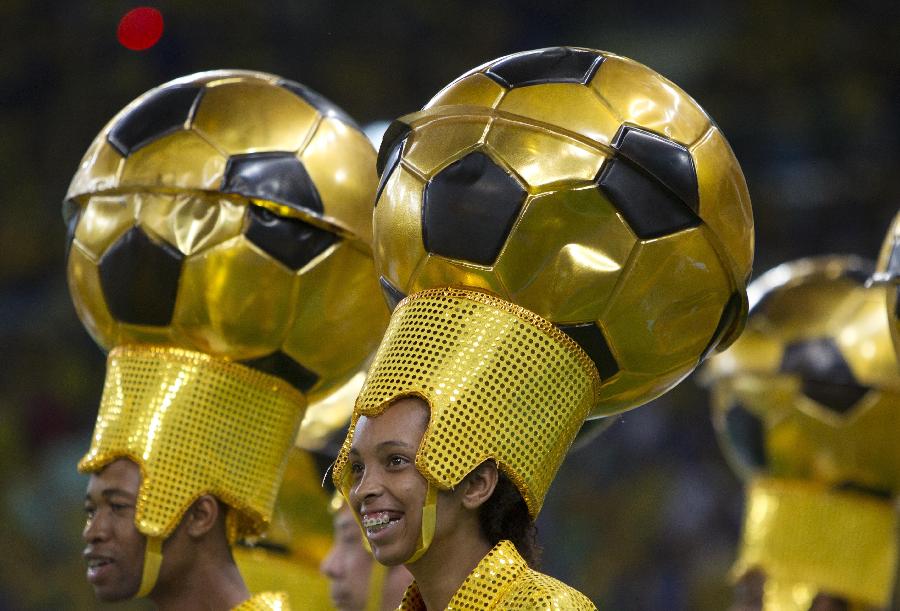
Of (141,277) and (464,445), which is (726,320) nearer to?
(464,445)

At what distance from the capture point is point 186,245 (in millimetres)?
4195

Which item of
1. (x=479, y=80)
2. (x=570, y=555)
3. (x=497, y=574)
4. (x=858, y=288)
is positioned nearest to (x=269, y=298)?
(x=479, y=80)

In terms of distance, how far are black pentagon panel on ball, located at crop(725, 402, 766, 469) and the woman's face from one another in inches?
116

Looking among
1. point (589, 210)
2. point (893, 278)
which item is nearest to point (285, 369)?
point (589, 210)

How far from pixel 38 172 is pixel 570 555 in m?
4.58

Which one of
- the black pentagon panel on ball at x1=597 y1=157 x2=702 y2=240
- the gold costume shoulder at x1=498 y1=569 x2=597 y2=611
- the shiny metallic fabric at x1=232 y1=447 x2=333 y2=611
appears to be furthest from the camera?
the shiny metallic fabric at x1=232 y1=447 x2=333 y2=611

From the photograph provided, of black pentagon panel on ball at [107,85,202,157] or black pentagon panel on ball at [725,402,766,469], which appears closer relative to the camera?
black pentagon panel on ball at [107,85,202,157]

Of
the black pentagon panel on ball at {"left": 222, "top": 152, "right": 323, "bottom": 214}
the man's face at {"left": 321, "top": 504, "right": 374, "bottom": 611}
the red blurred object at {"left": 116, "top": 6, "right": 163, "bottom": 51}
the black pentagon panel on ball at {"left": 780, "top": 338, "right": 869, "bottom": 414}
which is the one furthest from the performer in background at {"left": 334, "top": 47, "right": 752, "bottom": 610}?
the red blurred object at {"left": 116, "top": 6, "right": 163, "bottom": 51}

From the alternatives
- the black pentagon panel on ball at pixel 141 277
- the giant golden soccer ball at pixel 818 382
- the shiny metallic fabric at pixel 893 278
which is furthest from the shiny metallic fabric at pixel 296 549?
the shiny metallic fabric at pixel 893 278

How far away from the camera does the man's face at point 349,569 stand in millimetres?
5500

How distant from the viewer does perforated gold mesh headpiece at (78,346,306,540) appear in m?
4.15

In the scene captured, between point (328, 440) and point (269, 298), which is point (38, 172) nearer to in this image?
point (328, 440)

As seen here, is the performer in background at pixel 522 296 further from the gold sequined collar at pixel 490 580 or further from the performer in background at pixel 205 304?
the performer in background at pixel 205 304

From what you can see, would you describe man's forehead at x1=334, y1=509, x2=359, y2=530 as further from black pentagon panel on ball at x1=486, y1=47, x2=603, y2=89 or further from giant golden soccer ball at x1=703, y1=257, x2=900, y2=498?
black pentagon panel on ball at x1=486, y1=47, x2=603, y2=89
